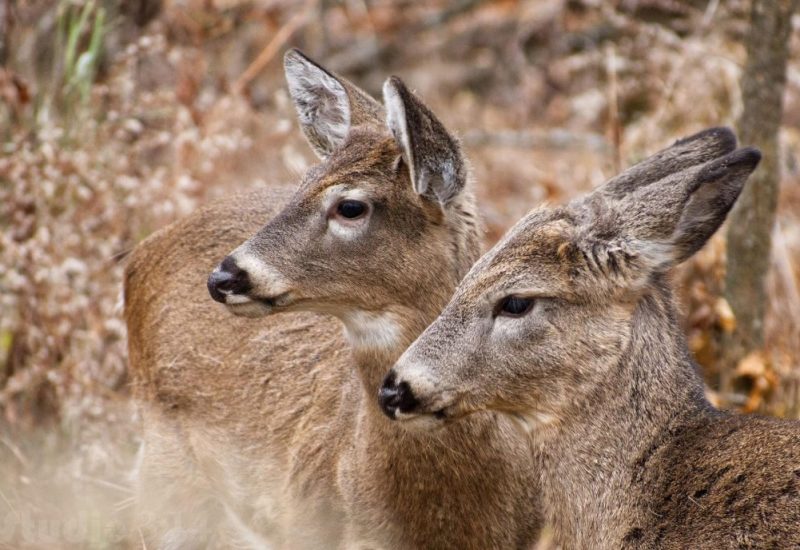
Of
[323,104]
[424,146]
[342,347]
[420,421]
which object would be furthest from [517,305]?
[323,104]

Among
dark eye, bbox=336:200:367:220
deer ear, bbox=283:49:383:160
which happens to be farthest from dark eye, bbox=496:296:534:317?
deer ear, bbox=283:49:383:160

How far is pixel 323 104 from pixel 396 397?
6.68 ft

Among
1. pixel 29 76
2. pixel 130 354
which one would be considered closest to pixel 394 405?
pixel 130 354

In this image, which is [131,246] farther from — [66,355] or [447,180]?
[447,180]

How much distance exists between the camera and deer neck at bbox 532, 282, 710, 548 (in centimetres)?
499

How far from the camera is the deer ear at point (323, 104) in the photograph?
6539mm

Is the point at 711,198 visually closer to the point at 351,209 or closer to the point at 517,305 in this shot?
the point at 517,305

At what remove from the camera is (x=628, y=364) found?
5.03 metres

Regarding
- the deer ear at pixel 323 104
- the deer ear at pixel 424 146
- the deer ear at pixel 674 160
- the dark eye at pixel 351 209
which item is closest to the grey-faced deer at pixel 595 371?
the deer ear at pixel 674 160

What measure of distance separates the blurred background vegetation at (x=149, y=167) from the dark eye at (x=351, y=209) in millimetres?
2479

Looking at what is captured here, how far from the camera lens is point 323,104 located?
21.7 ft

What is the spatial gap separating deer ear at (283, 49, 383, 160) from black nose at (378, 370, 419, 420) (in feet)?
5.77

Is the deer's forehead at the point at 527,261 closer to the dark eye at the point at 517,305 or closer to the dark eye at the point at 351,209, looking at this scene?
the dark eye at the point at 517,305

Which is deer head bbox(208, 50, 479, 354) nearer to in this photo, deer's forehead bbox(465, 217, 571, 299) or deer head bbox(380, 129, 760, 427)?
deer's forehead bbox(465, 217, 571, 299)
